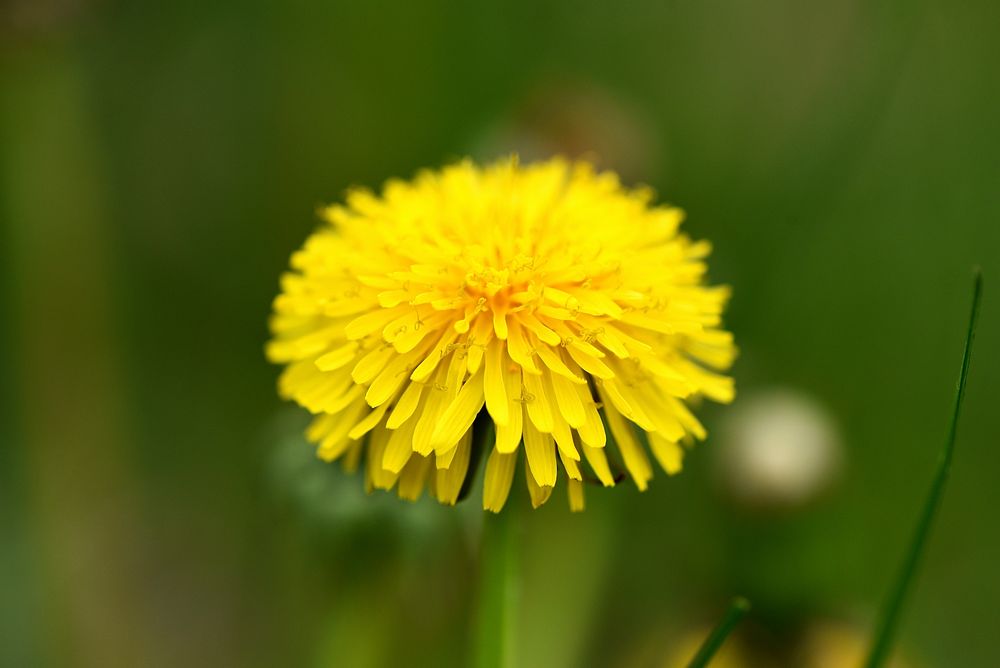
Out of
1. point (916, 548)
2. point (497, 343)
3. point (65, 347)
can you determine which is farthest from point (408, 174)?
point (916, 548)

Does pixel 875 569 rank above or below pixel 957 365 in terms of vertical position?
below

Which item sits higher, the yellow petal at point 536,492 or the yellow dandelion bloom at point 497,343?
the yellow dandelion bloom at point 497,343

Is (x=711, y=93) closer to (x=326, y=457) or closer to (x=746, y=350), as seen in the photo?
(x=746, y=350)

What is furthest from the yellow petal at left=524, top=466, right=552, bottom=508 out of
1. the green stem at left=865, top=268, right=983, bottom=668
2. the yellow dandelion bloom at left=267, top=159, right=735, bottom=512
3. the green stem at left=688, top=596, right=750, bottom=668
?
the green stem at left=865, top=268, right=983, bottom=668

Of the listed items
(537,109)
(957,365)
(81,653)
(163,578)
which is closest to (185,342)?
(163,578)

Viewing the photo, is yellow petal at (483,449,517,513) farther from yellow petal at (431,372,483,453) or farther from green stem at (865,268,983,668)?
green stem at (865,268,983,668)

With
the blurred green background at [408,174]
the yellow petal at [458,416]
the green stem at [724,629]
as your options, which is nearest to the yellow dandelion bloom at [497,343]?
the yellow petal at [458,416]

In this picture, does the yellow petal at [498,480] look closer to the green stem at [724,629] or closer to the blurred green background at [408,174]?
the green stem at [724,629]
